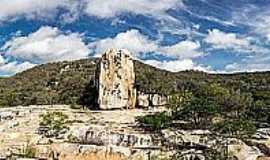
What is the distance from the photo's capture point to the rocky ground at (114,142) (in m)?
44.3

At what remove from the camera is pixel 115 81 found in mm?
66188

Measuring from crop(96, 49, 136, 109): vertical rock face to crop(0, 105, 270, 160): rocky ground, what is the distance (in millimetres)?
9444

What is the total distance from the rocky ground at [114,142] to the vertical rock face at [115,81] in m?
9.44

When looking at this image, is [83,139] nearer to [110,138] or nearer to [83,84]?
[110,138]

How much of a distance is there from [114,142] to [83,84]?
39.8 m

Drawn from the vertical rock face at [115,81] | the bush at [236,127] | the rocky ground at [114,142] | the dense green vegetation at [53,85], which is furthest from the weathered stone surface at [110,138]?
the dense green vegetation at [53,85]

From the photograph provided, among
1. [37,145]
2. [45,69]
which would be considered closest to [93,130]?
[37,145]

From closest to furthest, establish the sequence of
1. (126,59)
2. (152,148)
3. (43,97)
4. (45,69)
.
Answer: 1. (152,148)
2. (126,59)
3. (43,97)
4. (45,69)

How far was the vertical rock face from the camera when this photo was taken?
65.4m

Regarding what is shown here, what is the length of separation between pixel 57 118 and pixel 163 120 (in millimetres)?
10583

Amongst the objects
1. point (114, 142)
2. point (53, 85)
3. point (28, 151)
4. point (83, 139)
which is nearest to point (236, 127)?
point (114, 142)

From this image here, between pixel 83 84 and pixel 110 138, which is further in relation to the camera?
pixel 83 84

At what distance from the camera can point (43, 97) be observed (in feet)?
273

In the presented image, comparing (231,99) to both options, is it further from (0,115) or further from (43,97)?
(43,97)
